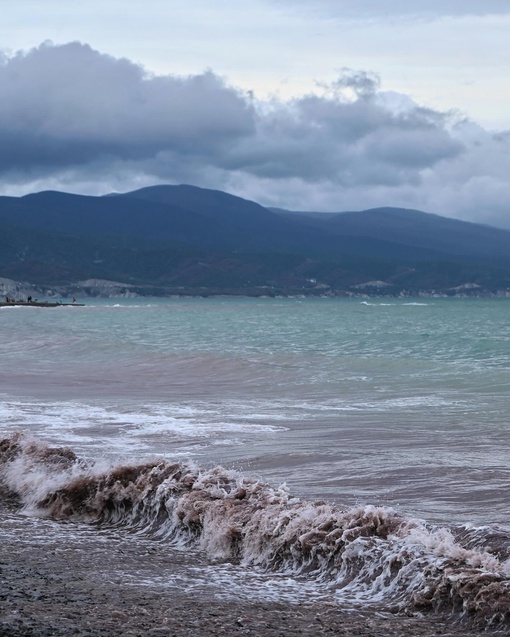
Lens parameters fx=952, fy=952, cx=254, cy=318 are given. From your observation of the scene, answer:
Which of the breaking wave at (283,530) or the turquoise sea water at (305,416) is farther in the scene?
the turquoise sea water at (305,416)

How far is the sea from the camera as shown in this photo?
880 centimetres

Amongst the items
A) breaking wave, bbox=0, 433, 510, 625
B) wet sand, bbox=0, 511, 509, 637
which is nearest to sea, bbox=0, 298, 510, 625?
breaking wave, bbox=0, 433, 510, 625

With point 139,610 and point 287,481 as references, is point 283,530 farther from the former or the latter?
point 287,481

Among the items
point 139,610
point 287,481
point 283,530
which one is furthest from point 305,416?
point 139,610

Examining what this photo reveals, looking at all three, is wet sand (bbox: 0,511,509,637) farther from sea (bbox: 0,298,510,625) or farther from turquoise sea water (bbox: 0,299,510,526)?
turquoise sea water (bbox: 0,299,510,526)

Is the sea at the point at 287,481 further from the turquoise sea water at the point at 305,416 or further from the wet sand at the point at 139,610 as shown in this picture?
the wet sand at the point at 139,610

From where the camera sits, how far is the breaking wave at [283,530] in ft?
27.3

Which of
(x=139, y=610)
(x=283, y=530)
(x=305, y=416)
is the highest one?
(x=305, y=416)

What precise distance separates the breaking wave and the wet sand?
46 centimetres

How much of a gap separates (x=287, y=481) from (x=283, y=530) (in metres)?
2.93

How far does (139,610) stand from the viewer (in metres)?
7.67

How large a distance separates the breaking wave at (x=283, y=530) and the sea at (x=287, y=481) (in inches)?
0.8

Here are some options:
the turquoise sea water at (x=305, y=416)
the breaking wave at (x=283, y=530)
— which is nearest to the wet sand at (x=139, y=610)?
the breaking wave at (x=283, y=530)

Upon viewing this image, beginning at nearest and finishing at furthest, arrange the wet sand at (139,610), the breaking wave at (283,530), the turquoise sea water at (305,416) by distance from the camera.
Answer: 1. the wet sand at (139,610)
2. the breaking wave at (283,530)
3. the turquoise sea water at (305,416)
